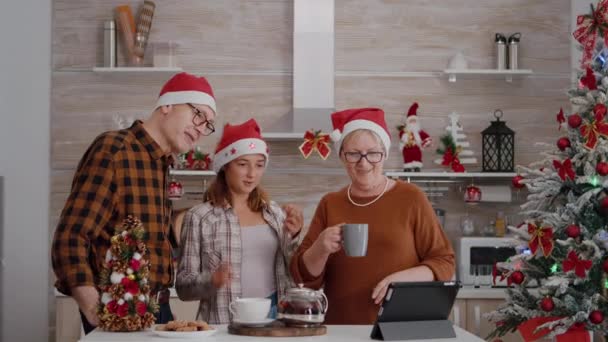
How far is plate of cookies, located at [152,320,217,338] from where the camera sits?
2.45 metres

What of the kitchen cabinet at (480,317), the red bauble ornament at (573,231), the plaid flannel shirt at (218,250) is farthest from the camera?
the kitchen cabinet at (480,317)

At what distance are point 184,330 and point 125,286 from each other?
20 centimetres

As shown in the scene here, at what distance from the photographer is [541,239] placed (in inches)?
141

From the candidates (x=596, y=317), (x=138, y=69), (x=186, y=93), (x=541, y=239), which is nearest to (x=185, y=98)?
(x=186, y=93)

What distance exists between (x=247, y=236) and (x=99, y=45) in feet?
8.37

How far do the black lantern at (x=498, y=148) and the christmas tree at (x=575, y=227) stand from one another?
160 cm

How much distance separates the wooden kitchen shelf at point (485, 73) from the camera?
529 centimetres

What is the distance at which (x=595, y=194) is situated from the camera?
11.6 feet

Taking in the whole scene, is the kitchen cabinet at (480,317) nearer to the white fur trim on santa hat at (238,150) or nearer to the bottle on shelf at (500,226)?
the bottle on shelf at (500,226)

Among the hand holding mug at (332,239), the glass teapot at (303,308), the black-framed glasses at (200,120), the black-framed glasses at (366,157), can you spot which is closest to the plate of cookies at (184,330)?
the glass teapot at (303,308)

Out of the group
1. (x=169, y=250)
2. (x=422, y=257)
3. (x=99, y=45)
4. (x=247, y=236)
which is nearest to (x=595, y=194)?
(x=422, y=257)

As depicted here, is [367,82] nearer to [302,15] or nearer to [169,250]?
[302,15]

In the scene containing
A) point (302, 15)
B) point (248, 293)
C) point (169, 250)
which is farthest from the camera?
point (302, 15)

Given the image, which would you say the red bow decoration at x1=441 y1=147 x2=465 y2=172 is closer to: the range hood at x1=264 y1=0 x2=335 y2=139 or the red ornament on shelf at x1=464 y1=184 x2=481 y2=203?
A: the red ornament on shelf at x1=464 y1=184 x2=481 y2=203
